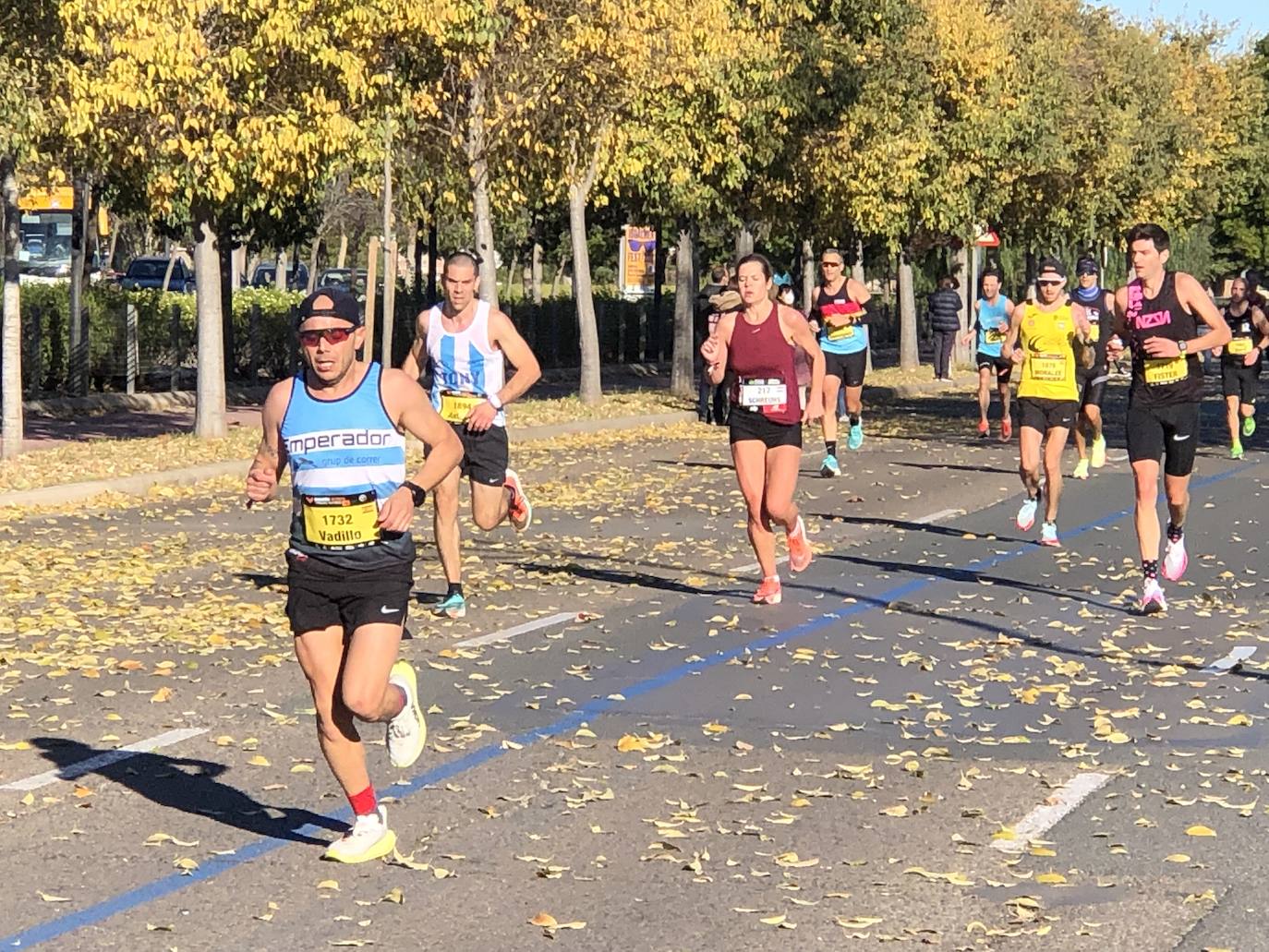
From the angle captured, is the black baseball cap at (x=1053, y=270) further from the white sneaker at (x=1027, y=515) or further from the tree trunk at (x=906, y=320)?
the tree trunk at (x=906, y=320)

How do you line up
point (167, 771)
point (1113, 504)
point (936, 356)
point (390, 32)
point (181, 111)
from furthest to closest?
1. point (936, 356)
2. point (390, 32)
3. point (181, 111)
4. point (1113, 504)
5. point (167, 771)

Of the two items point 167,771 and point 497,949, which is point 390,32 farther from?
point 497,949

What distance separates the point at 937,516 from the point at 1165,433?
5056mm

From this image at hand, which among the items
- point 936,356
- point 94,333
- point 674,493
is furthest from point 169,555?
point 936,356

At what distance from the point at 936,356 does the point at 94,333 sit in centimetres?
1586

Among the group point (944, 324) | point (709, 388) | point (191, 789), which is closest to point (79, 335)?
point (709, 388)

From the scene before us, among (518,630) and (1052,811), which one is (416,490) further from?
(518,630)

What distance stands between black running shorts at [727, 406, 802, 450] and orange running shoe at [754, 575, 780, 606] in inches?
29.0

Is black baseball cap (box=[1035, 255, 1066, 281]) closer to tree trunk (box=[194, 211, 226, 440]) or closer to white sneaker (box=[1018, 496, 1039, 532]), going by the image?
white sneaker (box=[1018, 496, 1039, 532])

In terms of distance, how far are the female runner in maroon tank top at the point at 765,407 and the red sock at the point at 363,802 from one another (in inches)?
212

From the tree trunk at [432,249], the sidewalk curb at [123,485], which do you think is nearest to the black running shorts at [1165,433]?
the sidewalk curb at [123,485]

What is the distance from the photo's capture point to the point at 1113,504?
17594mm

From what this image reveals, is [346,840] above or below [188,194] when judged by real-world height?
below

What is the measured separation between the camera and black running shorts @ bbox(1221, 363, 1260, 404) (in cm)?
2322
